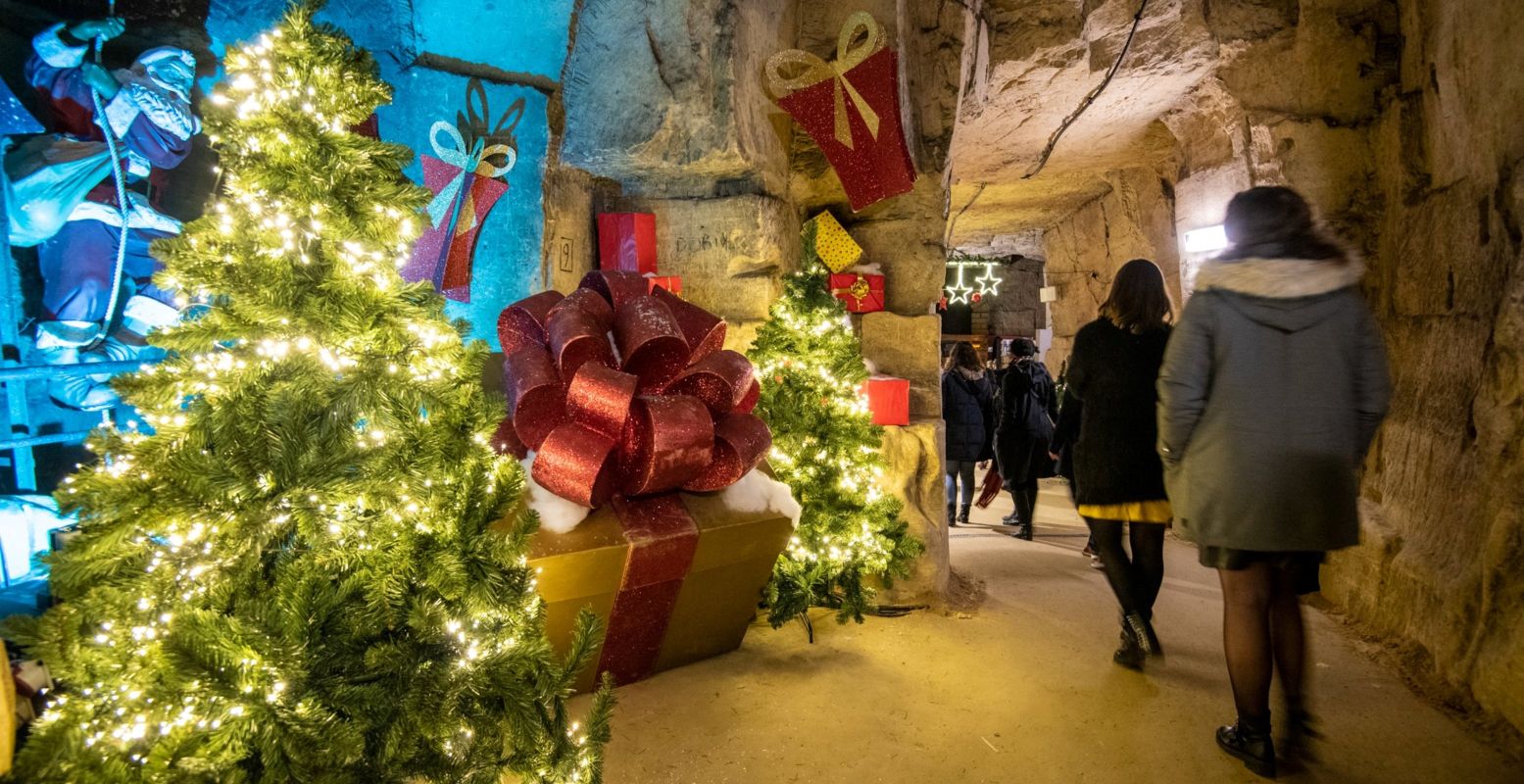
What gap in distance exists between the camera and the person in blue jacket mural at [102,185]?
3.50m

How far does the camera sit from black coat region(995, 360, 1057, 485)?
4.96 meters

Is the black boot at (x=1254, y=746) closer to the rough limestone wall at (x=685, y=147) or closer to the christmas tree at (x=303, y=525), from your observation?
the christmas tree at (x=303, y=525)

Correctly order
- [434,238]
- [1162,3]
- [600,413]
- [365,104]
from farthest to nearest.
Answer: [1162,3]
[434,238]
[600,413]
[365,104]

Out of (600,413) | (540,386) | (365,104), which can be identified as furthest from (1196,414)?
(365,104)

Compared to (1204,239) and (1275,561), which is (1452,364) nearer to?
(1275,561)

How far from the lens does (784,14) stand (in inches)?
138

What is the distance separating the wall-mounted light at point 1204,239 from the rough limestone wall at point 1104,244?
568 mm

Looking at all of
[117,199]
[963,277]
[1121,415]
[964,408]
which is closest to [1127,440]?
[1121,415]

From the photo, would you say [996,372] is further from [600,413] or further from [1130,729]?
[600,413]

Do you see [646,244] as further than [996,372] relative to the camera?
No

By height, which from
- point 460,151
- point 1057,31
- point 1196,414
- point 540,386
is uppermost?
point 1057,31

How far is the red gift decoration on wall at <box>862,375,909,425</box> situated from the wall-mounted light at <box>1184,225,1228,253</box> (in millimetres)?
3272

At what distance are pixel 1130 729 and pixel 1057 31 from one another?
156 inches

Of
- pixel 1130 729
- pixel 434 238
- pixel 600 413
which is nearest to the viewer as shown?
pixel 600 413
